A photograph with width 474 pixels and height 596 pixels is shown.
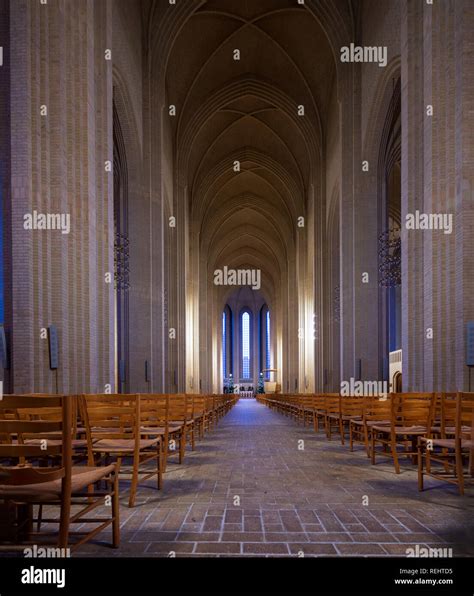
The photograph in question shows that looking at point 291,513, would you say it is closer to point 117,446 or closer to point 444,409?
point 117,446

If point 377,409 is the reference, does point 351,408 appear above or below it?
below

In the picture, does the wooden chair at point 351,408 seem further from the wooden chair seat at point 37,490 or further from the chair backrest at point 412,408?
the wooden chair seat at point 37,490

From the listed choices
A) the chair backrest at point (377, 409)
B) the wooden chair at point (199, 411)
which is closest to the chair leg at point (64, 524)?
the chair backrest at point (377, 409)

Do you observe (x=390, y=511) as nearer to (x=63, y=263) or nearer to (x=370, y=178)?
(x=63, y=263)

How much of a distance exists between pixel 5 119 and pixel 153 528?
7592 mm

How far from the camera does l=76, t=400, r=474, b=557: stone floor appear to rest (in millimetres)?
3355

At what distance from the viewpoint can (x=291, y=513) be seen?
13.9ft

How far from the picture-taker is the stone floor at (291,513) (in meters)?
3.36

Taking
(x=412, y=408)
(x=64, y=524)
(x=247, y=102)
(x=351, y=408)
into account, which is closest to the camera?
(x=64, y=524)

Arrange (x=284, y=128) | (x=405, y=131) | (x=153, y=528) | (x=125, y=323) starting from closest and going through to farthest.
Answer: (x=153, y=528), (x=405, y=131), (x=125, y=323), (x=284, y=128)

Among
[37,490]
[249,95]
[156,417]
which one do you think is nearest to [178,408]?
[156,417]

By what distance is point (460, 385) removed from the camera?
28.5 ft
